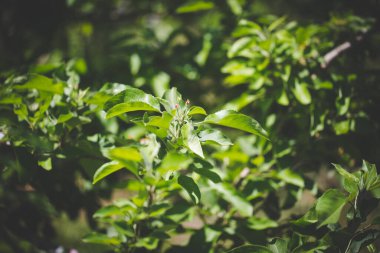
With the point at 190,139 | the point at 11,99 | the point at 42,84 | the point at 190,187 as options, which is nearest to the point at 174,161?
the point at 190,139

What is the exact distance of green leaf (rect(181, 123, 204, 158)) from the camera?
88 cm

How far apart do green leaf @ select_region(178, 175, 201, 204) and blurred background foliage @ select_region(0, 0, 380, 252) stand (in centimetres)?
37

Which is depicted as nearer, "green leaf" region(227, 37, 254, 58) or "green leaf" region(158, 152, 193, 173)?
"green leaf" region(158, 152, 193, 173)

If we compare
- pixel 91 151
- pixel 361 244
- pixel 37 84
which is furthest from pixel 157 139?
pixel 361 244

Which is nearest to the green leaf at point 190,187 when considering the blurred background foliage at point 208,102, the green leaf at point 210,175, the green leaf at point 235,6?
the green leaf at point 210,175

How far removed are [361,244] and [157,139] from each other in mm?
800

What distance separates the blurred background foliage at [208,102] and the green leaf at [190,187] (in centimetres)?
37

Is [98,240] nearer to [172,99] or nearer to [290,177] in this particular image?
[172,99]

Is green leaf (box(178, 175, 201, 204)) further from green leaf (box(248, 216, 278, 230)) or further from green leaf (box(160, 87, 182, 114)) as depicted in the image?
green leaf (box(248, 216, 278, 230))

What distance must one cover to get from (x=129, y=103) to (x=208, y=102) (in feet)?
4.27

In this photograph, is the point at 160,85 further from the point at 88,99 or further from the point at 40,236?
the point at 40,236

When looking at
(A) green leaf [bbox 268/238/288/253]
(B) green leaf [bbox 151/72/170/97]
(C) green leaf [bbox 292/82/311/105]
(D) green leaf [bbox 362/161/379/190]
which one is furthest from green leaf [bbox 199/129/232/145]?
(B) green leaf [bbox 151/72/170/97]

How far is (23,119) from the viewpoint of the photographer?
4.38ft

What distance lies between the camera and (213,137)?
98 centimetres
